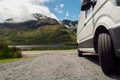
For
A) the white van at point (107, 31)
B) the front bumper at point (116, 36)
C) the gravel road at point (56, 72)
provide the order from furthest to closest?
the gravel road at point (56, 72), the white van at point (107, 31), the front bumper at point (116, 36)

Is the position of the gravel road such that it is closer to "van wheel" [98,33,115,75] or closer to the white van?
"van wheel" [98,33,115,75]

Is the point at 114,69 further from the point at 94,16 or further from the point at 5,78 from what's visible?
the point at 5,78

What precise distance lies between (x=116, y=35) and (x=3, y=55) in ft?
57.4

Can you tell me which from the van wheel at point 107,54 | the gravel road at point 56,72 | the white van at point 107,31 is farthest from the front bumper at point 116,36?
the gravel road at point 56,72

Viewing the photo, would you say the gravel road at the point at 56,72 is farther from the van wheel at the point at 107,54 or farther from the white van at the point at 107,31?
the white van at the point at 107,31

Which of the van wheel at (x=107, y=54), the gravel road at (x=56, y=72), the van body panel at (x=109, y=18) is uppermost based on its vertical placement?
the van body panel at (x=109, y=18)

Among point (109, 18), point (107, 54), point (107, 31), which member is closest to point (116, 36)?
point (109, 18)

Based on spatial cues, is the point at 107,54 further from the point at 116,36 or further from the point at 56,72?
the point at 56,72

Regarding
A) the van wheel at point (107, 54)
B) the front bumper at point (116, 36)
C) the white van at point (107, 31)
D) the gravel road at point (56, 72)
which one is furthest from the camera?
the gravel road at point (56, 72)

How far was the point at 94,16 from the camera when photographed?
714 centimetres

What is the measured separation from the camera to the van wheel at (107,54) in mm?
5855

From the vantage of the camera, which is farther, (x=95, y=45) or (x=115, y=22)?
(x=95, y=45)

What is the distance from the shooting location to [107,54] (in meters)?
5.90

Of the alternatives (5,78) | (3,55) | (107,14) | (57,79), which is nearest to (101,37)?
(107,14)
